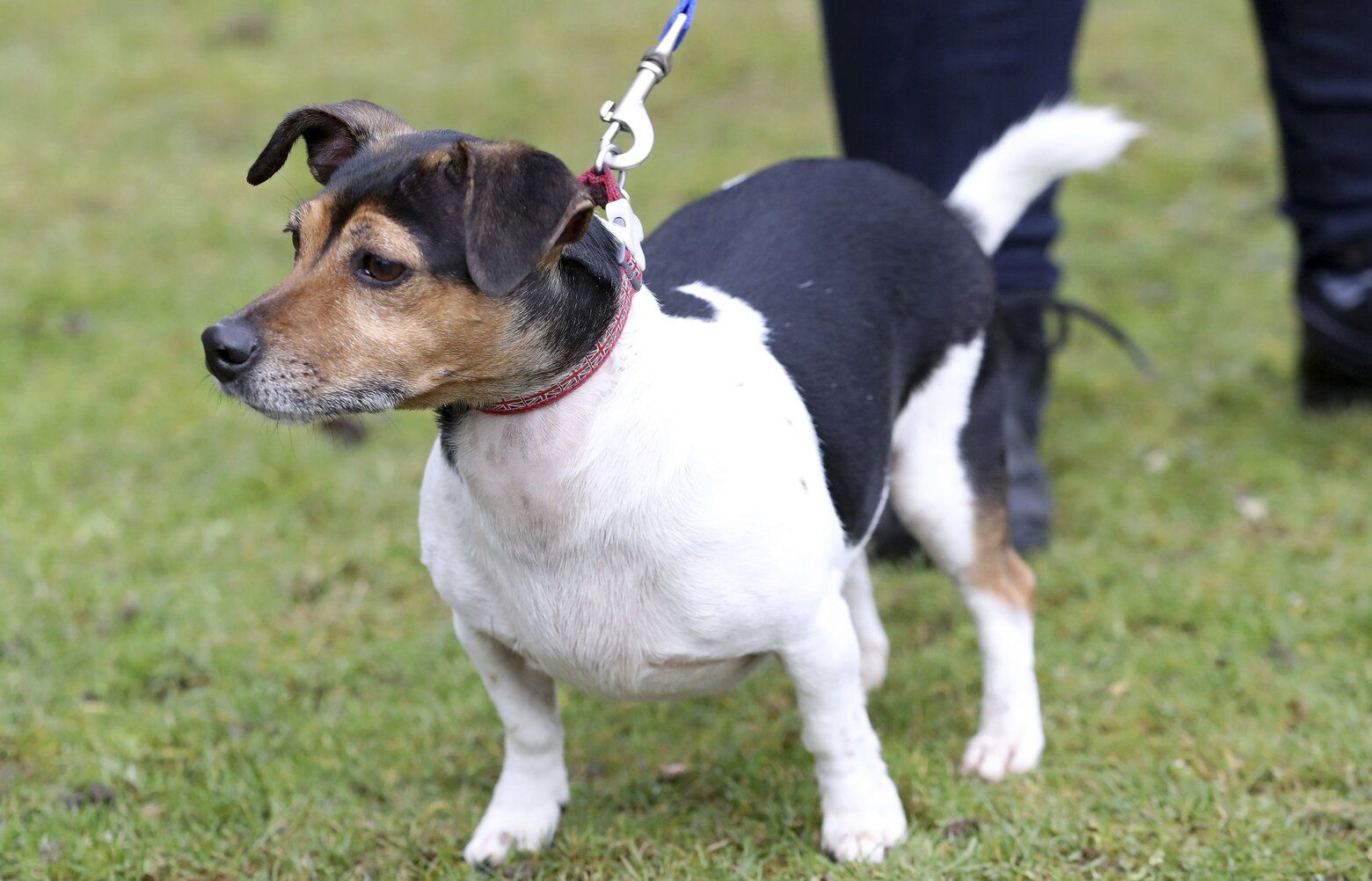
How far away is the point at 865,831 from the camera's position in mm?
2865

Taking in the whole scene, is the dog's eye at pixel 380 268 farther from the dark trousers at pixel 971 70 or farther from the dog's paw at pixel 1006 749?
the dark trousers at pixel 971 70

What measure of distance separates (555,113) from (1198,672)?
6.01 m

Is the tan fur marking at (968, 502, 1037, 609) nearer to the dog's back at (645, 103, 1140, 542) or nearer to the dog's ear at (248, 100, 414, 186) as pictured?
the dog's back at (645, 103, 1140, 542)

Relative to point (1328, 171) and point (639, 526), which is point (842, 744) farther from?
point (1328, 171)

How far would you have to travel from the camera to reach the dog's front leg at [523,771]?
2.91 meters

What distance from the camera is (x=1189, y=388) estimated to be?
5.50m

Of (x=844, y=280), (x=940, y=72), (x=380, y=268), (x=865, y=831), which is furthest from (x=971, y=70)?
(x=380, y=268)

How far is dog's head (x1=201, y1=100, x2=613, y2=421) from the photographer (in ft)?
7.06

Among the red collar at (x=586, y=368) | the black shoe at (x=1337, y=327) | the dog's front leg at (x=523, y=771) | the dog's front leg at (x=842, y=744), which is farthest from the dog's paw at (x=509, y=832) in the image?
the black shoe at (x=1337, y=327)

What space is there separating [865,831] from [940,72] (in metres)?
2.13

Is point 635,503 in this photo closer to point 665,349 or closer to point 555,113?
point 665,349

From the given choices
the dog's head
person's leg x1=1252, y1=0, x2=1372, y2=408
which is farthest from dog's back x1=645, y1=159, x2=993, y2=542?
Result: person's leg x1=1252, y1=0, x2=1372, y2=408

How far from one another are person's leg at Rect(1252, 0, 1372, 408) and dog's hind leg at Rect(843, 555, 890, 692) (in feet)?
7.74

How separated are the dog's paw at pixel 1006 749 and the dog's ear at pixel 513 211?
1698mm
